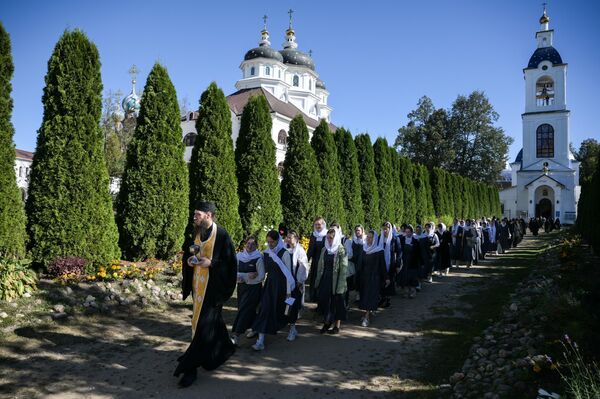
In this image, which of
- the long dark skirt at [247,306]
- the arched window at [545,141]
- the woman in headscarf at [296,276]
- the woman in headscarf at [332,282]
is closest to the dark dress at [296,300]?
the woman in headscarf at [296,276]

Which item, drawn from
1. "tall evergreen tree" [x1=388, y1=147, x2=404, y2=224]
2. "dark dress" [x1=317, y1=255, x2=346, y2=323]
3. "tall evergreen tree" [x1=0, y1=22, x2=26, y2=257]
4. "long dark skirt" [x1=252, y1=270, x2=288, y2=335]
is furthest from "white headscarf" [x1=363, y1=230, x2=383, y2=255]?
"tall evergreen tree" [x1=388, y1=147, x2=404, y2=224]

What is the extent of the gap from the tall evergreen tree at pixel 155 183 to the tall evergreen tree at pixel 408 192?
16.7 m

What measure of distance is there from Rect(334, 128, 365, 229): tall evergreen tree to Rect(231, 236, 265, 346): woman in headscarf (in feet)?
40.6

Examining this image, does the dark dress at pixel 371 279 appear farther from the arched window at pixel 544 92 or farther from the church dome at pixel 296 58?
the arched window at pixel 544 92

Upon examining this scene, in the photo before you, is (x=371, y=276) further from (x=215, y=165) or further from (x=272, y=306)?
(x=215, y=165)

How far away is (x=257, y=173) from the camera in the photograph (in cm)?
1348

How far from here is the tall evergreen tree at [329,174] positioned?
1659 centimetres

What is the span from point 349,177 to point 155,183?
10.2 metres

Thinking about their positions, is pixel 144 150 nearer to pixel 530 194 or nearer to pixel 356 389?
pixel 356 389

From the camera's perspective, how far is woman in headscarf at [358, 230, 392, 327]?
764 centimetres

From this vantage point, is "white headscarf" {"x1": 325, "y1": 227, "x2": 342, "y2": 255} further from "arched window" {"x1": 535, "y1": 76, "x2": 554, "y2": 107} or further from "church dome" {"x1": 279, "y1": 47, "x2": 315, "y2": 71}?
"arched window" {"x1": 535, "y1": 76, "x2": 554, "y2": 107}

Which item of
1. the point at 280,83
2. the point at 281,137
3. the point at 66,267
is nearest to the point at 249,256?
the point at 66,267

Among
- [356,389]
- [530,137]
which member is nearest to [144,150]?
[356,389]

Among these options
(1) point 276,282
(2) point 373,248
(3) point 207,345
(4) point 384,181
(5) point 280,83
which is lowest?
(3) point 207,345
